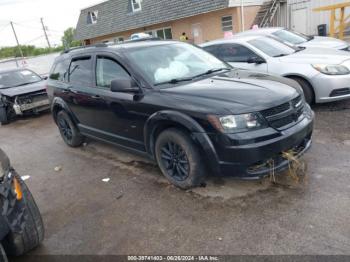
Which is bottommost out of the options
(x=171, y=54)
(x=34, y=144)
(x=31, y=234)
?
(x=34, y=144)

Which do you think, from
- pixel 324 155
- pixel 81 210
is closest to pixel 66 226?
pixel 81 210

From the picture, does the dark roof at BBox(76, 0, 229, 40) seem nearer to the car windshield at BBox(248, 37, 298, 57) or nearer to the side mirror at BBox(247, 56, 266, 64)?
the car windshield at BBox(248, 37, 298, 57)

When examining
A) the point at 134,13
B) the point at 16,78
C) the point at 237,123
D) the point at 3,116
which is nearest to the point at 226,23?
the point at 134,13

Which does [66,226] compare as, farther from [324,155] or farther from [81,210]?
[324,155]

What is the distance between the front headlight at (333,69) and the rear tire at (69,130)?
15.2 feet

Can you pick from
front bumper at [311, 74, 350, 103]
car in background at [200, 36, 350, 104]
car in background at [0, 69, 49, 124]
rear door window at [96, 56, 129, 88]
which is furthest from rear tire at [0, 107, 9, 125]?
front bumper at [311, 74, 350, 103]

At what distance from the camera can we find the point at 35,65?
2241 cm

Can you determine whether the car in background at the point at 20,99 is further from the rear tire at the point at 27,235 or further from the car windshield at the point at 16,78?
the rear tire at the point at 27,235

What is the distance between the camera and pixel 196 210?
3.28 m

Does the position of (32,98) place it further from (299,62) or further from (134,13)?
(134,13)

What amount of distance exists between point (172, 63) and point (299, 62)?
3.09 m

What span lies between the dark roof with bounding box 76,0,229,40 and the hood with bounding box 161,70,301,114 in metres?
15.0

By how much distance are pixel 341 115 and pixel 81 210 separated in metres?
4.71

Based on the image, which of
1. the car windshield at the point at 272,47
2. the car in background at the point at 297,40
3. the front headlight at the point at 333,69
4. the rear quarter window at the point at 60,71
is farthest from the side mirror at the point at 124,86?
the car in background at the point at 297,40
